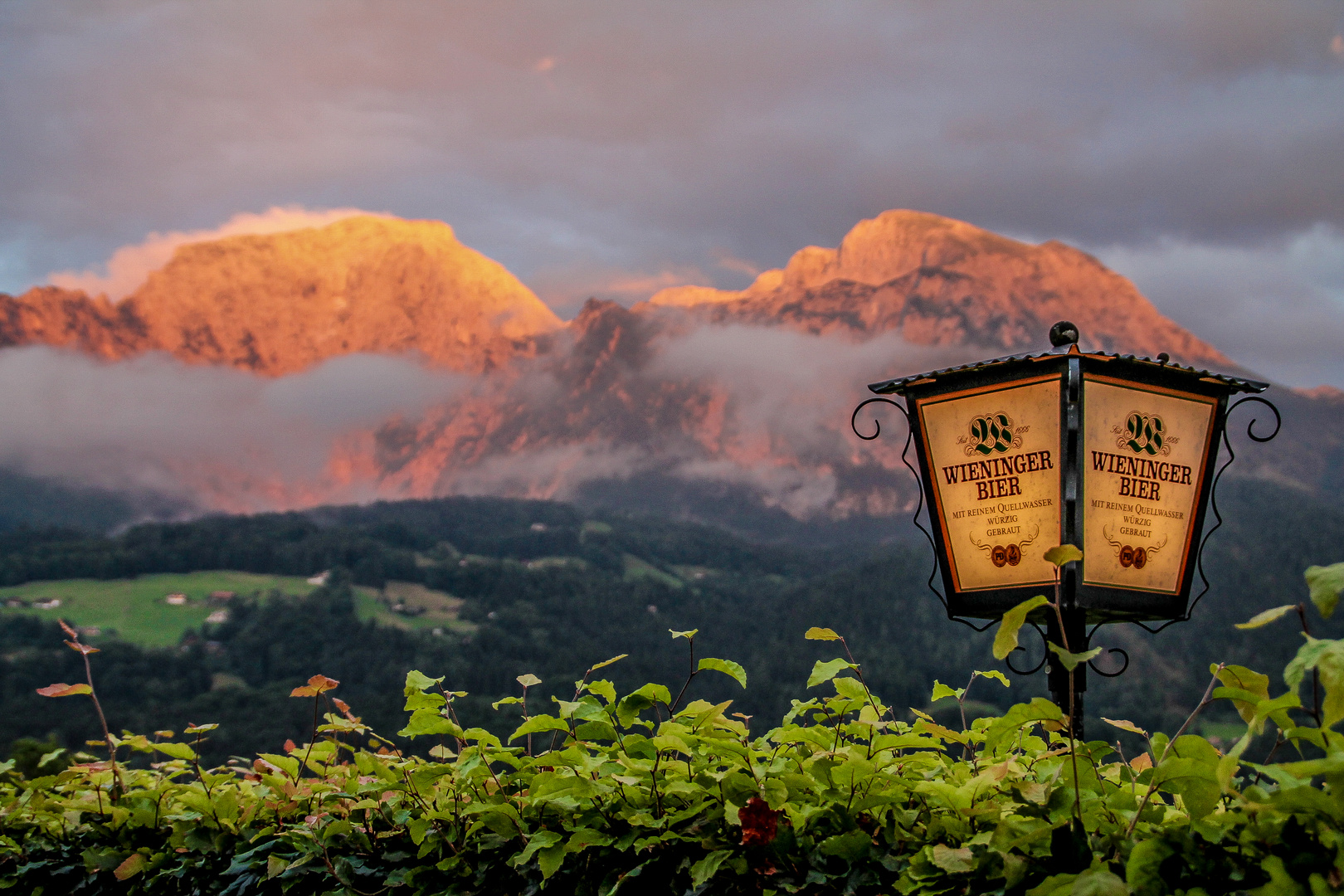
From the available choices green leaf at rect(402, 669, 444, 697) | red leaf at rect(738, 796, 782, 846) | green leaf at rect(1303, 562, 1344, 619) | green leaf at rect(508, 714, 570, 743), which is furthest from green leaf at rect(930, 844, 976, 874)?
green leaf at rect(402, 669, 444, 697)

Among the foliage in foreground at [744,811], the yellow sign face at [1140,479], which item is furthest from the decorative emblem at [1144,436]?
the foliage in foreground at [744,811]

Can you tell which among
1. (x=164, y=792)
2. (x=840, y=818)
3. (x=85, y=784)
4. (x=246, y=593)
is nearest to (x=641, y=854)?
(x=840, y=818)

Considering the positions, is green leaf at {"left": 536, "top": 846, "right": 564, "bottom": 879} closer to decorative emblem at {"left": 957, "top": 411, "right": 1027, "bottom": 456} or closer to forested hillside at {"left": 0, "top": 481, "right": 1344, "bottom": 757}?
decorative emblem at {"left": 957, "top": 411, "right": 1027, "bottom": 456}

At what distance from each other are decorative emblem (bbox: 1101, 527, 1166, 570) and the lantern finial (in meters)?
0.81

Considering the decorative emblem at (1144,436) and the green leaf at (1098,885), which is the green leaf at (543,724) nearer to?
the green leaf at (1098,885)

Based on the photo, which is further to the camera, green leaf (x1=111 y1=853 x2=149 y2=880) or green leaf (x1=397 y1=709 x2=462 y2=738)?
green leaf (x1=111 y1=853 x2=149 y2=880)

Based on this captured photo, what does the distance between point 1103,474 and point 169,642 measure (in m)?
186

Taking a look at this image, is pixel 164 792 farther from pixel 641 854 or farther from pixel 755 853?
pixel 755 853

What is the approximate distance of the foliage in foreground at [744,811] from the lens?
1964 mm

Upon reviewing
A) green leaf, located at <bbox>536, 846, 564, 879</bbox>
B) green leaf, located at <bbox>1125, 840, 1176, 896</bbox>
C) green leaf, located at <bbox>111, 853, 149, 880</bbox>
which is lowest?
green leaf, located at <bbox>111, 853, 149, 880</bbox>

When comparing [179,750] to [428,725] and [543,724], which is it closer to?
[428,725]

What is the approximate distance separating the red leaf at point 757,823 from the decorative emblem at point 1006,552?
207 cm

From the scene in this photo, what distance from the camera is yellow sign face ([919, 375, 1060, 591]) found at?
13.0 feet

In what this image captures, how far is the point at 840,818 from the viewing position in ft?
8.34
